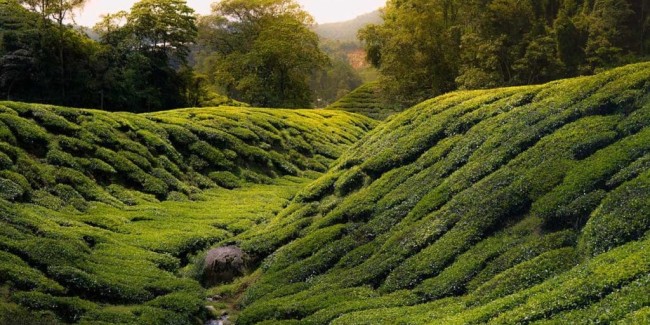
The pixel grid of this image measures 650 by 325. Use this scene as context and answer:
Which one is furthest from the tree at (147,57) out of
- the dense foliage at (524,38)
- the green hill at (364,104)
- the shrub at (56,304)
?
the shrub at (56,304)

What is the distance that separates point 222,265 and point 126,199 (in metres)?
11.7

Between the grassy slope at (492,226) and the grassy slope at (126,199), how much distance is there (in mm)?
4584

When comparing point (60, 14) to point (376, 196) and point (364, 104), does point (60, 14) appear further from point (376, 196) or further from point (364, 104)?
point (364, 104)

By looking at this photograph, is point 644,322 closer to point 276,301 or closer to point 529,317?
point 529,317

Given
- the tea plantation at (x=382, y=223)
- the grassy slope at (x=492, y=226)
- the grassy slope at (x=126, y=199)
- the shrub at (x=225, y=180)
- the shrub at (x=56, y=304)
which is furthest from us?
the shrub at (x=225, y=180)

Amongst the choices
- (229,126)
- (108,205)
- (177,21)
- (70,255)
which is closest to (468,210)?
(70,255)

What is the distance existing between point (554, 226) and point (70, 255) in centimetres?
2054

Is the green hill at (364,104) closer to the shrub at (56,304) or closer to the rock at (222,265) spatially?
the rock at (222,265)

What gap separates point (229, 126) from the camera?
53375mm

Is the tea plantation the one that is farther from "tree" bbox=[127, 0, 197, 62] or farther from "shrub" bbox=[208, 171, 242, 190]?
"tree" bbox=[127, 0, 197, 62]

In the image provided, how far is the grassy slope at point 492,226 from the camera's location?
15320mm

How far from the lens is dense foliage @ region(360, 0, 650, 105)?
140ft

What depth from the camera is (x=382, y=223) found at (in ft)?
86.8

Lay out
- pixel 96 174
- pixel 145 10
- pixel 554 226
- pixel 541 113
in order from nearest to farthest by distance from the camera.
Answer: pixel 554 226
pixel 541 113
pixel 96 174
pixel 145 10
